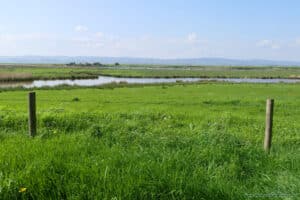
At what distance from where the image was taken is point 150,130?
12.0m

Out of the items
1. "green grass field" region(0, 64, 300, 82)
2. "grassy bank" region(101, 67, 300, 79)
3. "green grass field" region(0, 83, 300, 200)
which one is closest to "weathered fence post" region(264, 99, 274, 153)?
"green grass field" region(0, 83, 300, 200)

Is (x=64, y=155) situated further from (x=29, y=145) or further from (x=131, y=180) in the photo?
(x=131, y=180)

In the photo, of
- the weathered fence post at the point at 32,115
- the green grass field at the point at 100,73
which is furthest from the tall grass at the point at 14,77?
the weathered fence post at the point at 32,115

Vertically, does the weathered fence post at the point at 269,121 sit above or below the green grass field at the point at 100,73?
above

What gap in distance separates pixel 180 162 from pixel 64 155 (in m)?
2.33

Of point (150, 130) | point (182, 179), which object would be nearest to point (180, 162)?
point (182, 179)

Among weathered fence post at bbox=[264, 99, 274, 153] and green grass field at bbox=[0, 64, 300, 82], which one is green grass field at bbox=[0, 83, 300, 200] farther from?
green grass field at bbox=[0, 64, 300, 82]

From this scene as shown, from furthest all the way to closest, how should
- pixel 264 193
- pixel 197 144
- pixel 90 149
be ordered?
pixel 197 144 → pixel 90 149 → pixel 264 193

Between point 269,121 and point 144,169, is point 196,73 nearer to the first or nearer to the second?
point 269,121

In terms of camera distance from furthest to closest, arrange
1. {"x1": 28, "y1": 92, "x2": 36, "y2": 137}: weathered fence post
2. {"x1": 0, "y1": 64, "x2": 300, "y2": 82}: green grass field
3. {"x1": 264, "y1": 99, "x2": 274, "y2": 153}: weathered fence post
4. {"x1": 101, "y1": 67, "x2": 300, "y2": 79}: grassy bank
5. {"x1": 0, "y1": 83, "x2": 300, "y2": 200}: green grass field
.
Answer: {"x1": 101, "y1": 67, "x2": 300, "y2": 79}: grassy bank < {"x1": 0, "y1": 64, "x2": 300, "y2": 82}: green grass field < {"x1": 28, "y1": 92, "x2": 36, "y2": 137}: weathered fence post < {"x1": 264, "y1": 99, "x2": 274, "y2": 153}: weathered fence post < {"x1": 0, "y1": 83, "x2": 300, "y2": 200}: green grass field

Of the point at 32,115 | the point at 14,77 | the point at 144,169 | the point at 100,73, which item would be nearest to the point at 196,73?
the point at 100,73

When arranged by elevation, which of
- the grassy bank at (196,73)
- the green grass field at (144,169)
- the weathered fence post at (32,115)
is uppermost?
the weathered fence post at (32,115)

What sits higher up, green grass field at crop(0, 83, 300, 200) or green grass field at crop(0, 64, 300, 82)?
green grass field at crop(0, 83, 300, 200)

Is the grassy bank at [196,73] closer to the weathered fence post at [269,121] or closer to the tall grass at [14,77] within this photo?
the tall grass at [14,77]
